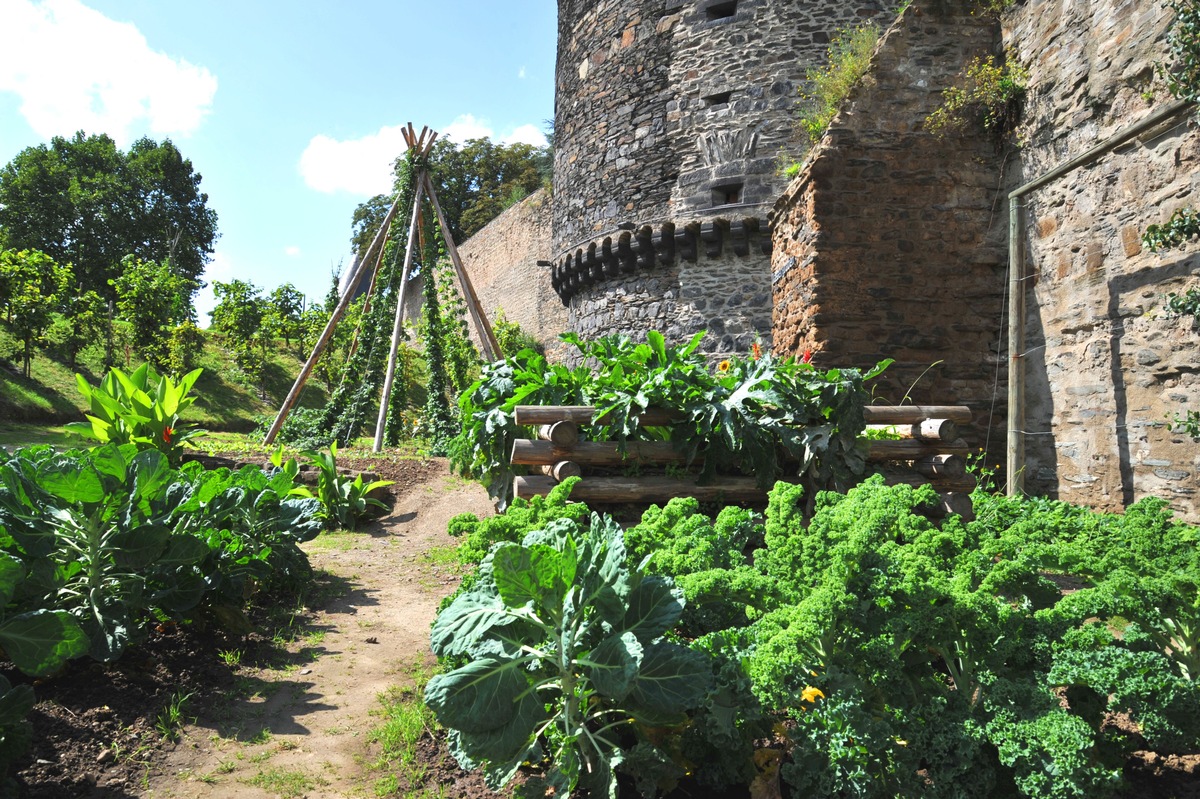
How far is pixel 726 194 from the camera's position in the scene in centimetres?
1005

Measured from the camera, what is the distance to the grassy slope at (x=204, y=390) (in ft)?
40.8

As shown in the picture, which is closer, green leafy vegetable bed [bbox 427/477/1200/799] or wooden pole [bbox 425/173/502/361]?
green leafy vegetable bed [bbox 427/477/1200/799]

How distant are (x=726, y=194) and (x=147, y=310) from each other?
1261 centimetres

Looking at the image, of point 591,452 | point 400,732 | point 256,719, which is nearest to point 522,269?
point 591,452

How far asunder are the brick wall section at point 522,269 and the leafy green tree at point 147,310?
23.5 feet

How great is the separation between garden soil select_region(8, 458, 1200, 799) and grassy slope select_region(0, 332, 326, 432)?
11.1 meters

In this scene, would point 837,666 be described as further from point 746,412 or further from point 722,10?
point 722,10

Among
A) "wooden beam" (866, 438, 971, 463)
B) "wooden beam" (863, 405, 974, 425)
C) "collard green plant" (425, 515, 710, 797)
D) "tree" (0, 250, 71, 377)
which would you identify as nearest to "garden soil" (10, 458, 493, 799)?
"collard green plant" (425, 515, 710, 797)

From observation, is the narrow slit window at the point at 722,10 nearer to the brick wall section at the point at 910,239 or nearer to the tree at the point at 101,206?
the brick wall section at the point at 910,239

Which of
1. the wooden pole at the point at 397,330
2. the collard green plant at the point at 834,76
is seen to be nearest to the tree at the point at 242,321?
the wooden pole at the point at 397,330

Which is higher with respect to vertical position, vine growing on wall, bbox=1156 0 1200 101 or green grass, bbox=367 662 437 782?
vine growing on wall, bbox=1156 0 1200 101

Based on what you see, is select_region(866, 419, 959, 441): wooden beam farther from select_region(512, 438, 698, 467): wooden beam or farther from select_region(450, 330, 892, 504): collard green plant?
select_region(512, 438, 698, 467): wooden beam

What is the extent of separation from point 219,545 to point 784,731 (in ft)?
8.10

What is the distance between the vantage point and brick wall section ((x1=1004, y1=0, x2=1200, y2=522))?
14.8ft
